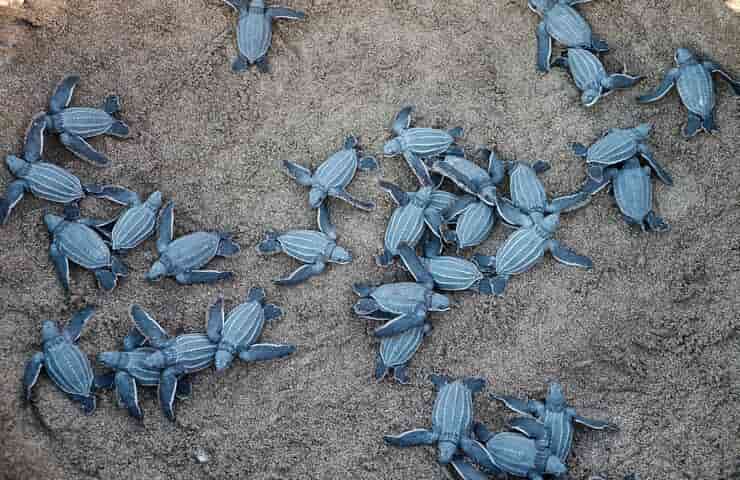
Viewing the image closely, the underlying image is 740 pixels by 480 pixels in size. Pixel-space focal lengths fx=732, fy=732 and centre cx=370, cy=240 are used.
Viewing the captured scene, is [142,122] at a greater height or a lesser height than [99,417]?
greater

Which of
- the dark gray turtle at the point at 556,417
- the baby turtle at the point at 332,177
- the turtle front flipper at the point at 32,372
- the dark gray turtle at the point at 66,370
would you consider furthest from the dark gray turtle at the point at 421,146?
the turtle front flipper at the point at 32,372

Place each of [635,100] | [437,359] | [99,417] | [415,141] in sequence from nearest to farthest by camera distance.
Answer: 1. [99,417]
2. [437,359]
3. [415,141]
4. [635,100]

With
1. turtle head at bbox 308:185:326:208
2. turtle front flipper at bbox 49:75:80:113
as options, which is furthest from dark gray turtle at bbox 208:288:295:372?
turtle front flipper at bbox 49:75:80:113

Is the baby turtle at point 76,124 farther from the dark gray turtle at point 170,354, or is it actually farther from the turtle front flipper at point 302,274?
the turtle front flipper at point 302,274

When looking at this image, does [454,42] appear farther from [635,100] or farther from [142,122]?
[142,122]

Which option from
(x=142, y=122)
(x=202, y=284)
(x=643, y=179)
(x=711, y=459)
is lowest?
(x=711, y=459)

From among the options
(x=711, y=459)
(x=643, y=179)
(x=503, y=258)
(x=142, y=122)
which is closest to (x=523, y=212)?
(x=503, y=258)

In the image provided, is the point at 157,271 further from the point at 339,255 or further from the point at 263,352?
the point at 339,255

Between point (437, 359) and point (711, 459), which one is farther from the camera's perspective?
point (437, 359)

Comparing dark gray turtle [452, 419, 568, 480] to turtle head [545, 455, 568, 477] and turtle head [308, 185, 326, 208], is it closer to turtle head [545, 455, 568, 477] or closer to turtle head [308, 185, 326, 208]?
turtle head [545, 455, 568, 477]
